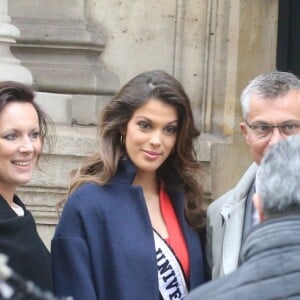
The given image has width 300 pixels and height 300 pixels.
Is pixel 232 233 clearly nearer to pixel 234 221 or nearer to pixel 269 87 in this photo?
pixel 234 221

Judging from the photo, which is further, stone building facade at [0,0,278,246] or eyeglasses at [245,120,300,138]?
stone building facade at [0,0,278,246]

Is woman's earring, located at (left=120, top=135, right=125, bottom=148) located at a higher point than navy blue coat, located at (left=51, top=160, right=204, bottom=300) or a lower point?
higher

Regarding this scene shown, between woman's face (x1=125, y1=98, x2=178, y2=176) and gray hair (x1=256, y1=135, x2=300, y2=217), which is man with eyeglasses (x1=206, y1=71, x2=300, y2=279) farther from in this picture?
gray hair (x1=256, y1=135, x2=300, y2=217)

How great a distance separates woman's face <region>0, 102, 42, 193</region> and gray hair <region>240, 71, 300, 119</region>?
0.69m

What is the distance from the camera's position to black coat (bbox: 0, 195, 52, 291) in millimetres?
3850

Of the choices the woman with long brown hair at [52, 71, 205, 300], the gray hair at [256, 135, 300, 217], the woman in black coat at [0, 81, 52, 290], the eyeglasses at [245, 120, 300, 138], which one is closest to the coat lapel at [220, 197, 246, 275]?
the woman with long brown hair at [52, 71, 205, 300]

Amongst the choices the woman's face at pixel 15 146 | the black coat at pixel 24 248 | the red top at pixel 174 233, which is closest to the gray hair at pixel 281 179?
the black coat at pixel 24 248

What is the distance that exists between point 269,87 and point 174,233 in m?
0.56

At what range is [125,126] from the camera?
437cm

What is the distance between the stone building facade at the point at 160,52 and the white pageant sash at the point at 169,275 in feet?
8.12

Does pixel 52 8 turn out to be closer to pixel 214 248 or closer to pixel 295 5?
pixel 295 5

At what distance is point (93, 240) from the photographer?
163 inches

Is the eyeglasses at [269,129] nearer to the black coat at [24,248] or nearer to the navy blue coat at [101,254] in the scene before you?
the navy blue coat at [101,254]

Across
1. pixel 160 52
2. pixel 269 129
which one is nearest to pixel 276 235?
pixel 269 129
